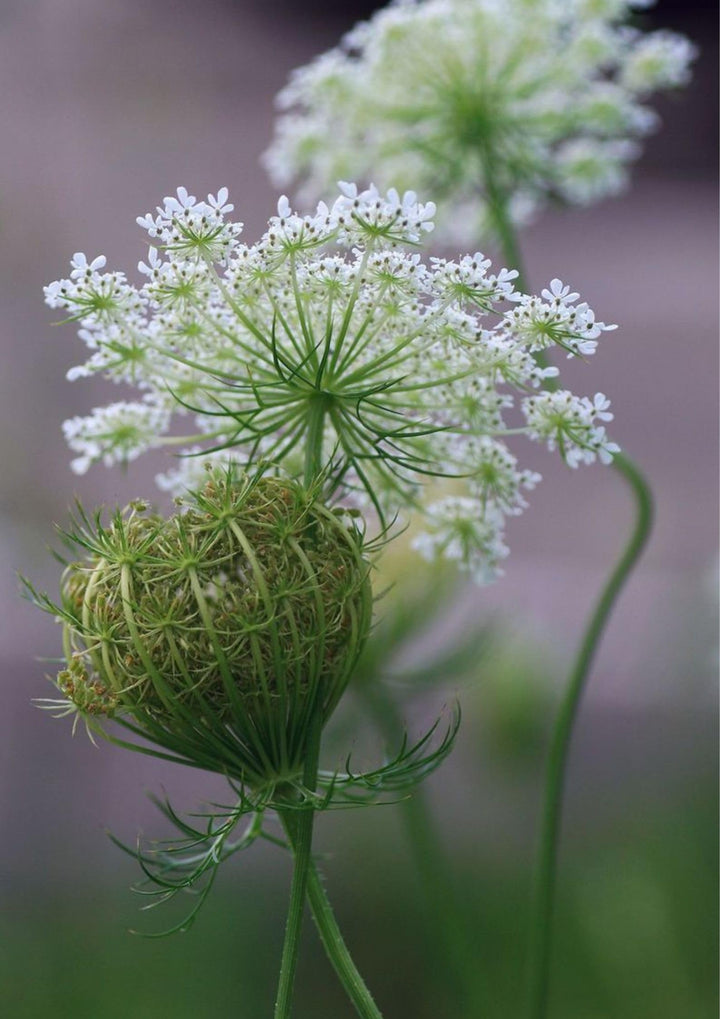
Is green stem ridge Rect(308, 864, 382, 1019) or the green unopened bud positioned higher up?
the green unopened bud

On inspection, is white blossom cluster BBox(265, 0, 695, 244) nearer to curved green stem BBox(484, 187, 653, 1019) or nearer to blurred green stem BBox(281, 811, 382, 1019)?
curved green stem BBox(484, 187, 653, 1019)

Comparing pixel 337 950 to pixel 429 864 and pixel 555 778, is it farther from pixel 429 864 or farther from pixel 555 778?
pixel 429 864

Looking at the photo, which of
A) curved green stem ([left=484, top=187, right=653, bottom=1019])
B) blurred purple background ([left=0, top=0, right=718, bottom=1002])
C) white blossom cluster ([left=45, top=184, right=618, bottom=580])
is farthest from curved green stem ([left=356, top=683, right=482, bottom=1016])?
blurred purple background ([left=0, top=0, right=718, bottom=1002])

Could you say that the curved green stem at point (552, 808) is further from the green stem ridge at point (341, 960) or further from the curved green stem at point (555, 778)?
the green stem ridge at point (341, 960)

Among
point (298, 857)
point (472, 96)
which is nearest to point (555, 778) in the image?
point (298, 857)

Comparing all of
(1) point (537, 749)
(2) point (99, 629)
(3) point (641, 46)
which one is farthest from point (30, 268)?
(2) point (99, 629)
